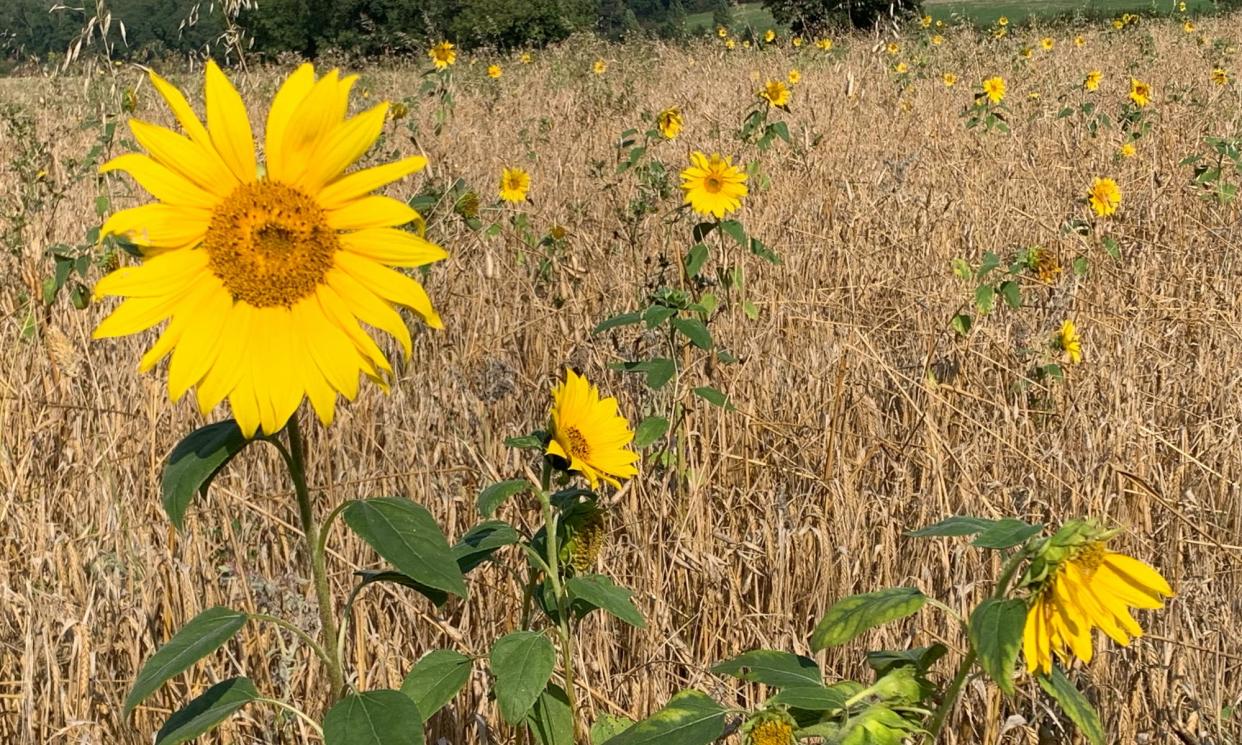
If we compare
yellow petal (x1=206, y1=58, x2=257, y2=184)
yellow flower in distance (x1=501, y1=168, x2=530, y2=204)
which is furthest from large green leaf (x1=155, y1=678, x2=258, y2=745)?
yellow flower in distance (x1=501, y1=168, x2=530, y2=204)

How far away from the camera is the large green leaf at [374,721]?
808 millimetres

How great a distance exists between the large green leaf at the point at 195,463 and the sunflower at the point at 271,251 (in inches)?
0.9

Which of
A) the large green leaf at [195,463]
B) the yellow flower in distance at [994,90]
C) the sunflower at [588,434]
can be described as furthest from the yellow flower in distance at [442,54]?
the large green leaf at [195,463]

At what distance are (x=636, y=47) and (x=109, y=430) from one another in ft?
23.8

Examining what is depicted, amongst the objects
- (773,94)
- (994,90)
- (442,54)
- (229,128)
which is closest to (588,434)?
(229,128)

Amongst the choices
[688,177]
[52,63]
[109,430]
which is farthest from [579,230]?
[52,63]

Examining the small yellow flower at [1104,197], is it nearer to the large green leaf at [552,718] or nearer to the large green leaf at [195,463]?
the large green leaf at [552,718]

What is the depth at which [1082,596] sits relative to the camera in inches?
31.7

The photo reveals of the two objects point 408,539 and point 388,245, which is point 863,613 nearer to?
point 408,539

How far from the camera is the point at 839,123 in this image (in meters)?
5.48

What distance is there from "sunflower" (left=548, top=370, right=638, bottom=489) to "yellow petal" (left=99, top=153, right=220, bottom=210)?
0.45 metres

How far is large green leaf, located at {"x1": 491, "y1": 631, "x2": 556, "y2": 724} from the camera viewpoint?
965 millimetres

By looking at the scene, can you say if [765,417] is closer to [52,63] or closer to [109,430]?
[109,430]

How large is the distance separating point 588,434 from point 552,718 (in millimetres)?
318
